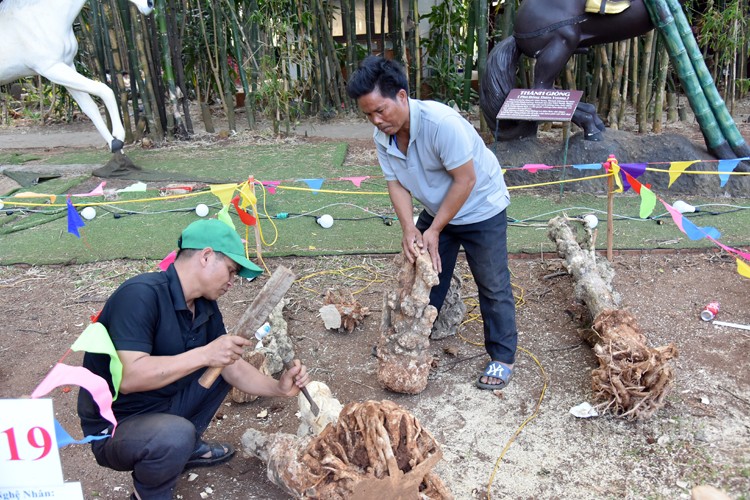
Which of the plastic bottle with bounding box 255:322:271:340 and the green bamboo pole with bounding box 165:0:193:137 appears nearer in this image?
the plastic bottle with bounding box 255:322:271:340

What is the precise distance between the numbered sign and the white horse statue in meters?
5.35

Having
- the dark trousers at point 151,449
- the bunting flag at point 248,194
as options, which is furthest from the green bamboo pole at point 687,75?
the dark trousers at point 151,449

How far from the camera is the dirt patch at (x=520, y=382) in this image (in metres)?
2.30

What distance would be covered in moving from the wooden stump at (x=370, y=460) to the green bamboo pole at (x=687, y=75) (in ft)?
15.3

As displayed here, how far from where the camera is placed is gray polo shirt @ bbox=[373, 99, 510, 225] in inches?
97.8

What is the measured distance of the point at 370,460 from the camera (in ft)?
6.15

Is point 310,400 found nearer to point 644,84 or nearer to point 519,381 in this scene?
point 519,381

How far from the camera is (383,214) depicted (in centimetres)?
517

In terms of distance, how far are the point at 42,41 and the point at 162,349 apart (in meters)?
5.23

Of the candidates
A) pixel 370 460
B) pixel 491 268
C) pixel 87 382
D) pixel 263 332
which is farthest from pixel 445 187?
pixel 87 382

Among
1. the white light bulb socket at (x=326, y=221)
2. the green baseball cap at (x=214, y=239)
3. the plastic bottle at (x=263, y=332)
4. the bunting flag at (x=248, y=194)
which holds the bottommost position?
the white light bulb socket at (x=326, y=221)

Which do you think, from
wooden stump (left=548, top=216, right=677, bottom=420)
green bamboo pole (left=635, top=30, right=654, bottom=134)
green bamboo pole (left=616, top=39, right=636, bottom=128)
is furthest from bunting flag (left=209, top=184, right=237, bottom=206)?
green bamboo pole (left=616, top=39, right=636, bottom=128)

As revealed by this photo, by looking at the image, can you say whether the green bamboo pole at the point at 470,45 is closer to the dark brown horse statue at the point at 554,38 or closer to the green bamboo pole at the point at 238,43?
the dark brown horse statue at the point at 554,38

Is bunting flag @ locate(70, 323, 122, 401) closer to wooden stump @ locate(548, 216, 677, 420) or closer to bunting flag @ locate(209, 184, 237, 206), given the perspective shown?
wooden stump @ locate(548, 216, 677, 420)
